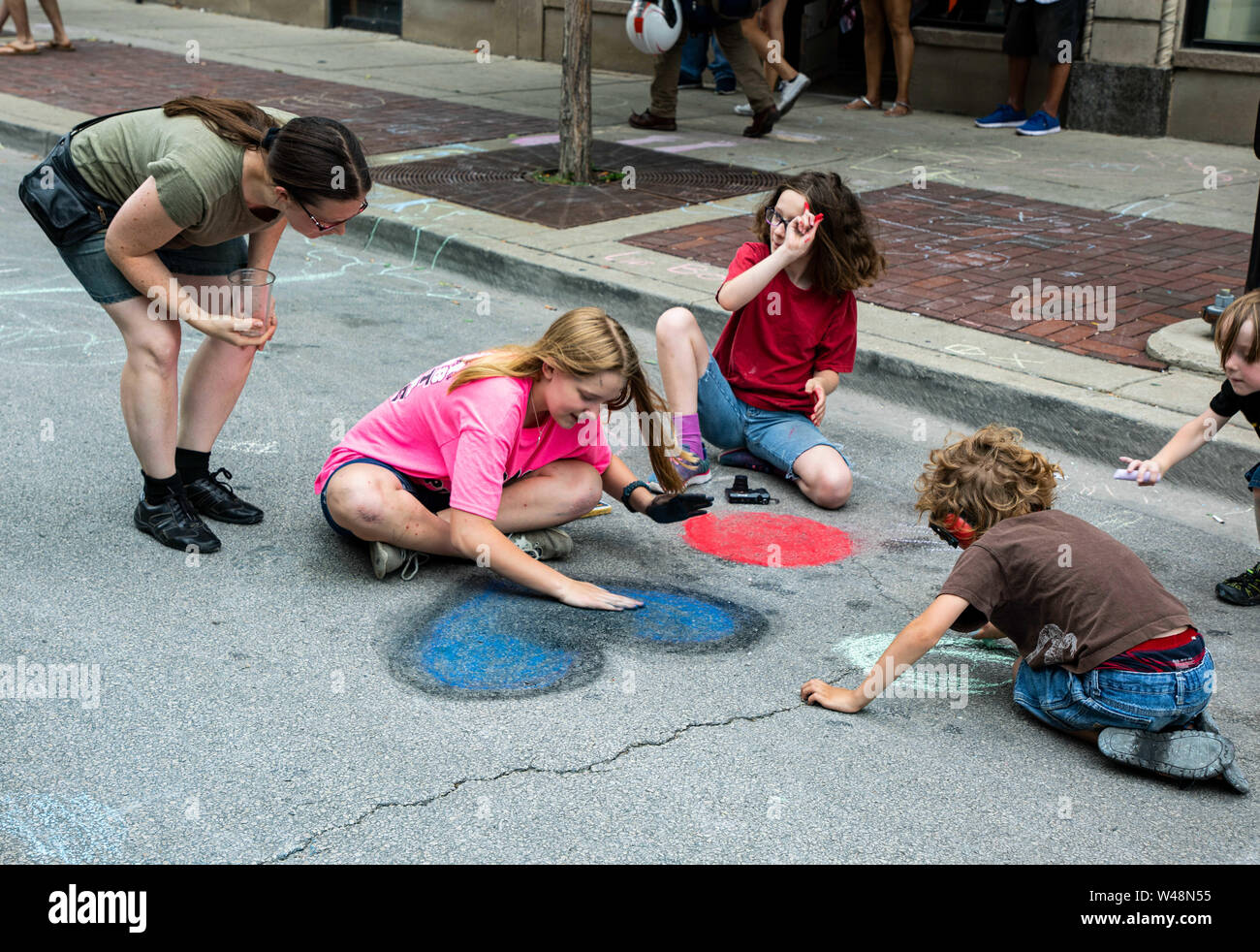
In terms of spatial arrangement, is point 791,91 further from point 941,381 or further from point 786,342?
point 786,342

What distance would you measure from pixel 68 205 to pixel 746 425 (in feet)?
7.55

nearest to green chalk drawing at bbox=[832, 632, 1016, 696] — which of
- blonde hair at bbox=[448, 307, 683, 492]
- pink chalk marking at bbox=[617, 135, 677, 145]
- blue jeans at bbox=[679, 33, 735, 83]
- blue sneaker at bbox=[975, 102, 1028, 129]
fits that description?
blonde hair at bbox=[448, 307, 683, 492]

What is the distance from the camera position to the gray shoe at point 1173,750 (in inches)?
110

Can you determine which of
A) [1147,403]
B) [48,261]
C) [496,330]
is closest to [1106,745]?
[1147,403]

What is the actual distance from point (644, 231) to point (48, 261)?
3111 mm

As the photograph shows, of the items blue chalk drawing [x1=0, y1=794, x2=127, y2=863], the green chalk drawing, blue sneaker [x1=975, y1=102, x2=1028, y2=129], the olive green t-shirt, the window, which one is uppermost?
the window

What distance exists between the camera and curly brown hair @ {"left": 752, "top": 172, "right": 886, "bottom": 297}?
14.3 ft

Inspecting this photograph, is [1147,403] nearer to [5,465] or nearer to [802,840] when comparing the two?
[802,840]

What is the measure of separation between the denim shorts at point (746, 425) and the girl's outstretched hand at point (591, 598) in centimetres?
118

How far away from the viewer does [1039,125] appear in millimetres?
9977

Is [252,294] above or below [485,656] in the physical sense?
above

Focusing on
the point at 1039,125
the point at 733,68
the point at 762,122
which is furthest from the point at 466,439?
the point at 1039,125

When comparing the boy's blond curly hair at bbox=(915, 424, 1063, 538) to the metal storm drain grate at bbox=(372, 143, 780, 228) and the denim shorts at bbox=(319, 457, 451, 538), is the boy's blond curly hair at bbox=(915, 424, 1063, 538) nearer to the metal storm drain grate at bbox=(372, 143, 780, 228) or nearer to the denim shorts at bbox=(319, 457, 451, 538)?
the denim shorts at bbox=(319, 457, 451, 538)

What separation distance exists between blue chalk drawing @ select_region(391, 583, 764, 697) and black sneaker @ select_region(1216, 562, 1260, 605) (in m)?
1.36
